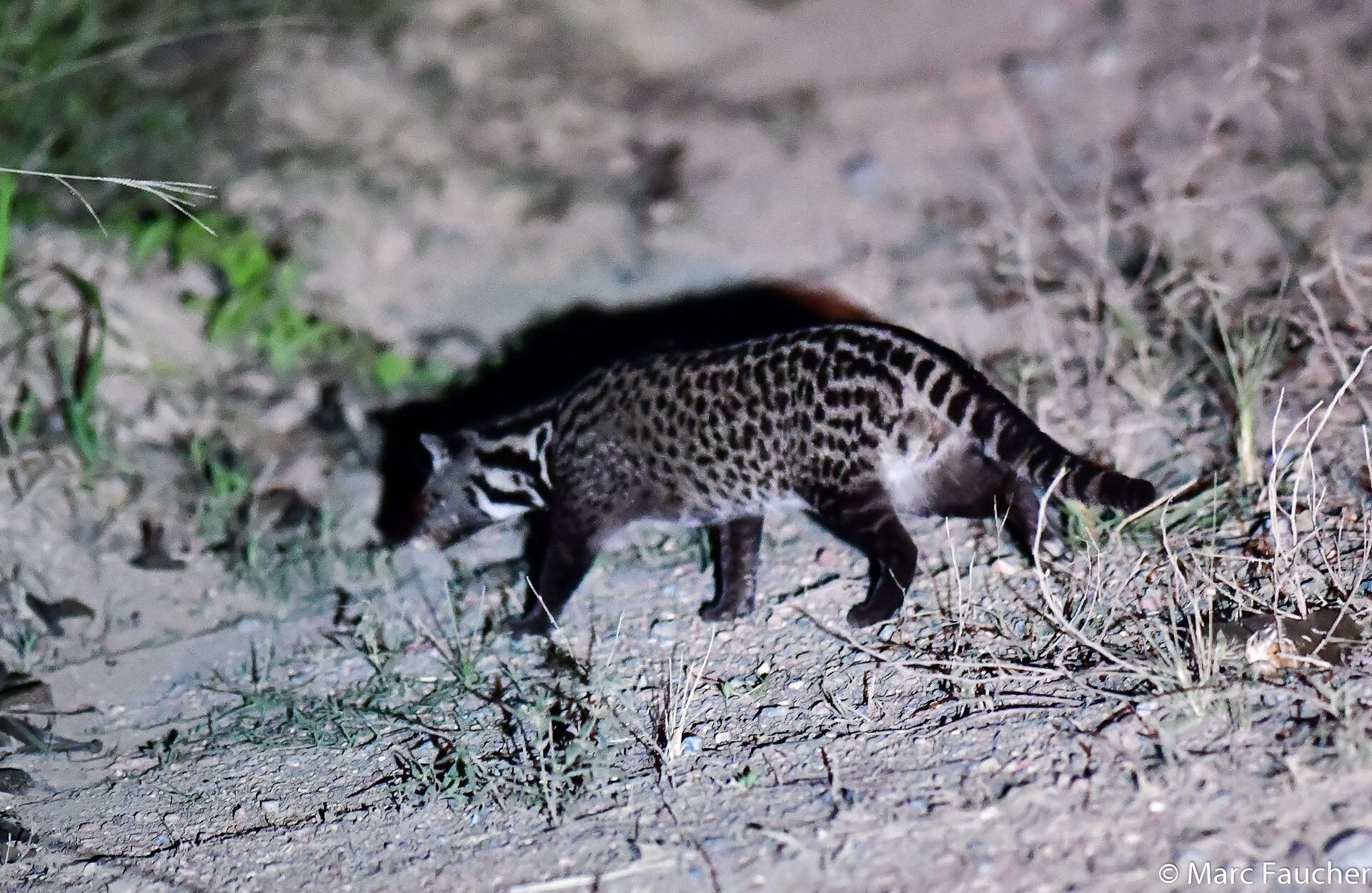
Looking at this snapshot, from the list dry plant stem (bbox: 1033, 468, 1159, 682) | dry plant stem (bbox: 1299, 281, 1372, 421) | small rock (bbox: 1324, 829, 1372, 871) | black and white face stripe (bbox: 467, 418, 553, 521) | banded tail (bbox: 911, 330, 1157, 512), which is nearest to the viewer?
small rock (bbox: 1324, 829, 1372, 871)

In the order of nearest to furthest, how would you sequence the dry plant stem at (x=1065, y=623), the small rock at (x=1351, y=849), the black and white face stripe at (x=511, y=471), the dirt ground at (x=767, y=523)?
the small rock at (x=1351, y=849) → the dirt ground at (x=767, y=523) → the dry plant stem at (x=1065, y=623) → the black and white face stripe at (x=511, y=471)

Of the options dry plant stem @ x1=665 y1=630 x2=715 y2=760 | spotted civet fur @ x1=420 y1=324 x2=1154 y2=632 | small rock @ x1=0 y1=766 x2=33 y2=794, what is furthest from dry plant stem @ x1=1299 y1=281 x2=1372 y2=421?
small rock @ x1=0 y1=766 x2=33 y2=794

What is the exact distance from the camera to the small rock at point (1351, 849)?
2521mm

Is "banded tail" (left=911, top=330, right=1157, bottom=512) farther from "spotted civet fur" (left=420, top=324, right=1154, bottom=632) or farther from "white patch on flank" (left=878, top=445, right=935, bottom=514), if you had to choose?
"white patch on flank" (left=878, top=445, right=935, bottom=514)

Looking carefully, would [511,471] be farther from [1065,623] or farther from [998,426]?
[1065,623]

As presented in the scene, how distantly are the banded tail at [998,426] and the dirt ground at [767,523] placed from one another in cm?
30

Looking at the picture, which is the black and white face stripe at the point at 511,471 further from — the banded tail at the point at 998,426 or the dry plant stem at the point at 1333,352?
the dry plant stem at the point at 1333,352

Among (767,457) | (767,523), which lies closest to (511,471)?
(767,523)

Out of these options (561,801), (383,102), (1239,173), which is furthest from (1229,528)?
(383,102)

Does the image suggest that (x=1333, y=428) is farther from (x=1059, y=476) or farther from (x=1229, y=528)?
(x=1059, y=476)

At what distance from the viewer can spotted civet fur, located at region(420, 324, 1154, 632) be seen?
3977 mm

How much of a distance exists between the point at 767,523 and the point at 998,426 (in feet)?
4.55

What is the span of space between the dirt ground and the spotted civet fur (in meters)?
0.22

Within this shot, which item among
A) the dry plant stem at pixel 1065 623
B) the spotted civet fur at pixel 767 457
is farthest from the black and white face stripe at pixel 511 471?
the dry plant stem at pixel 1065 623
